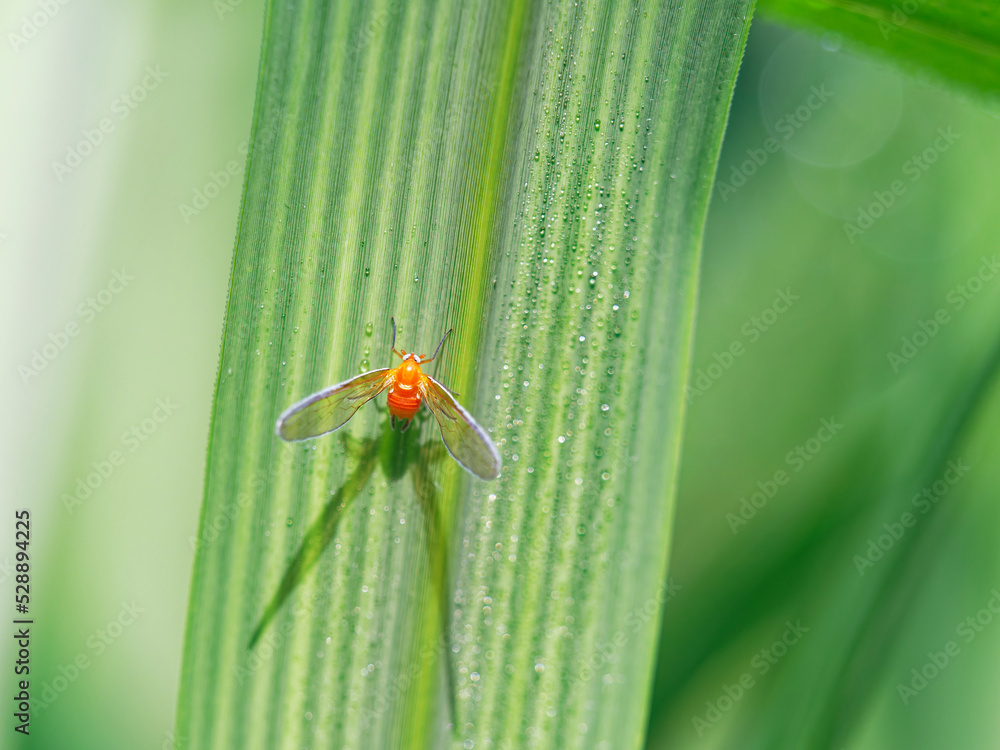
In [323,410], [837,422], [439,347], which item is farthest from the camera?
[837,422]

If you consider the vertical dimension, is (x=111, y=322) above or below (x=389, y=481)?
above

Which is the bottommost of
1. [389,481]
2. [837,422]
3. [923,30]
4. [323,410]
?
[389,481]

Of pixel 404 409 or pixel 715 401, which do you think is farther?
pixel 715 401

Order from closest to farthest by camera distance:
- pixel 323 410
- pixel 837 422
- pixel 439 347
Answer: pixel 323 410 → pixel 439 347 → pixel 837 422

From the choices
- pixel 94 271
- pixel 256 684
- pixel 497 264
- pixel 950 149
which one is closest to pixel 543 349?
pixel 497 264

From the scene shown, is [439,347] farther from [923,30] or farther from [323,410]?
[923,30]

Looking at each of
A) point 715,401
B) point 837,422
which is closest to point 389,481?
point 715,401

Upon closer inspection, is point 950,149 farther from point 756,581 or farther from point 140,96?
point 140,96

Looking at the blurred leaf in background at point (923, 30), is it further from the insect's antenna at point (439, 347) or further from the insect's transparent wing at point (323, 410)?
the insect's transparent wing at point (323, 410)
